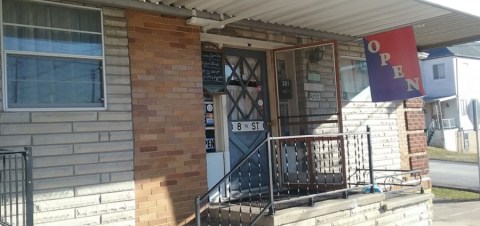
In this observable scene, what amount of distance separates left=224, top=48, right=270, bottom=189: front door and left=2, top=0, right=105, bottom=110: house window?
2.21 m

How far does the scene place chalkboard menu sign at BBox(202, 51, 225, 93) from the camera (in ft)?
21.8

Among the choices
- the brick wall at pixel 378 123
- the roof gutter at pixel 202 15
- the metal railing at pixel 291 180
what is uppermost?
the roof gutter at pixel 202 15

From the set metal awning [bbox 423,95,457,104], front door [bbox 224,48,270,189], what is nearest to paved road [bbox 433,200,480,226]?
front door [bbox 224,48,270,189]

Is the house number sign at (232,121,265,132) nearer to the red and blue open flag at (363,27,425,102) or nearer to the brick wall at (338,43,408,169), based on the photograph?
the brick wall at (338,43,408,169)

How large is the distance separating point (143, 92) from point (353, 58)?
440 centimetres

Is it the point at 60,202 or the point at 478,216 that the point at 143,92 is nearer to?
the point at 60,202

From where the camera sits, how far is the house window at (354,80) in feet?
27.7

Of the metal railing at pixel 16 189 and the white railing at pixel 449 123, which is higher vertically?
the white railing at pixel 449 123

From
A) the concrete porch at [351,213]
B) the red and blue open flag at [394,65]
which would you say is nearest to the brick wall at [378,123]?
the red and blue open flag at [394,65]

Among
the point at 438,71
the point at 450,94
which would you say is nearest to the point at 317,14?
the point at 450,94

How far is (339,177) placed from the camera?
671cm

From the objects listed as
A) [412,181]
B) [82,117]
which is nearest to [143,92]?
[82,117]

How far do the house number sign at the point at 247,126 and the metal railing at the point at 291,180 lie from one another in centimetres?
31

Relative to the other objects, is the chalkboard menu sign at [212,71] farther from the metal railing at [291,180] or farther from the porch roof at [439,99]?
the porch roof at [439,99]
